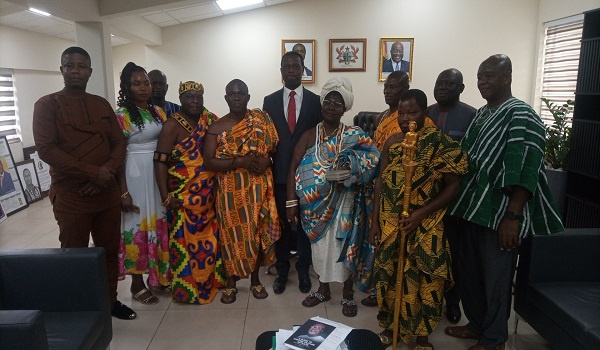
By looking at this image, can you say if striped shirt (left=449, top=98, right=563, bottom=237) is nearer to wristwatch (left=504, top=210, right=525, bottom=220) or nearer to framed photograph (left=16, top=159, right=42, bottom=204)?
wristwatch (left=504, top=210, right=525, bottom=220)

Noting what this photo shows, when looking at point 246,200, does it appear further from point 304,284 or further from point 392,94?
point 392,94

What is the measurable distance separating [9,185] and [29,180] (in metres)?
0.46

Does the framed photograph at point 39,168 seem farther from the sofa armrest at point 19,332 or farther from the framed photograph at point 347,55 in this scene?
the sofa armrest at point 19,332

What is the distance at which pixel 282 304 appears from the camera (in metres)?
2.60

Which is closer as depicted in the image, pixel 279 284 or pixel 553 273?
pixel 553 273

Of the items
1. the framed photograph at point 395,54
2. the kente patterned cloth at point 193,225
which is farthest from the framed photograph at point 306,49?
the kente patterned cloth at point 193,225

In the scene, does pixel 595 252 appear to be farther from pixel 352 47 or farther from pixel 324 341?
pixel 352 47

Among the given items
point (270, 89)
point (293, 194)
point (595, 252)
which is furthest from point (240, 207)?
point (270, 89)

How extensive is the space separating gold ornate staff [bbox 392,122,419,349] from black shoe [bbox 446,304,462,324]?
1.84ft

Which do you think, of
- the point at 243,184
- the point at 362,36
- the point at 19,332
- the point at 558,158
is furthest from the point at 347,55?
the point at 19,332

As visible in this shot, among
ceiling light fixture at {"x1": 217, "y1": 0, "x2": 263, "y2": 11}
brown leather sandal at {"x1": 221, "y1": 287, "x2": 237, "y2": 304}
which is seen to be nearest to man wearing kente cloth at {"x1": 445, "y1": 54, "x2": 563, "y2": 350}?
brown leather sandal at {"x1": 221, "y1": 287, "x2": 237, "y2": 304}

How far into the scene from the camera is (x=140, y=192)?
249 cm

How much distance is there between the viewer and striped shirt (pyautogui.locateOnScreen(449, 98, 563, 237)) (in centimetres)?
172

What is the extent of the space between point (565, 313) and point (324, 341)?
3.70 feet
